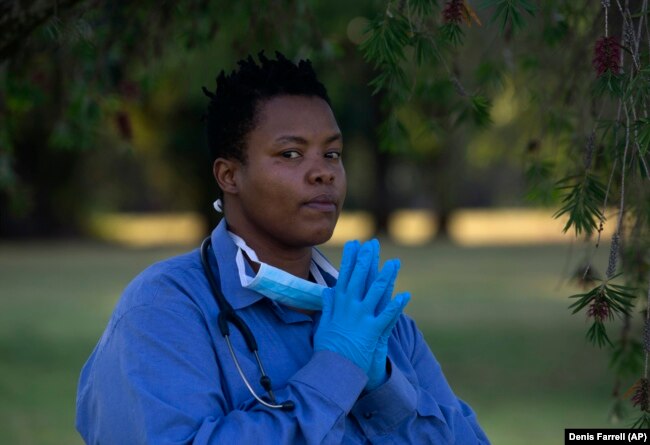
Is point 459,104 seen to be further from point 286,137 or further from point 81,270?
point 81,270

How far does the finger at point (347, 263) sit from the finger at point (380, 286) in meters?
0.06

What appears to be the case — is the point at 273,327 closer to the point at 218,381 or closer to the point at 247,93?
the point at 218,381

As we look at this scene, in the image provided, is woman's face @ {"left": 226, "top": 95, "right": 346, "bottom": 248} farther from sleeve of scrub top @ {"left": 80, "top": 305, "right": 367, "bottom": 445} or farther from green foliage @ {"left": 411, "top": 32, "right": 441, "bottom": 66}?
green foliage @ {"left": 411, "top": 32, "right": 441, "bottom": 66}

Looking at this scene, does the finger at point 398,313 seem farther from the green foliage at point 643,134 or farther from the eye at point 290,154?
the green foliage at point 643,134

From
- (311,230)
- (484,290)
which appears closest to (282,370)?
(311,230)

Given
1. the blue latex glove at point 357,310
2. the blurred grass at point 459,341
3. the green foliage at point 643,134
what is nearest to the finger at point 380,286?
the blue latex glove at point 357,310

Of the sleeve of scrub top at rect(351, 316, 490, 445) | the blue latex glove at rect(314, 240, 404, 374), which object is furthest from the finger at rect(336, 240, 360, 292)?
the sleeve of scrub top at rect(351, 316, 490, 445)

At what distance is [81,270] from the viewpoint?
24.3 meters

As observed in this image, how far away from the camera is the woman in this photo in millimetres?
2523

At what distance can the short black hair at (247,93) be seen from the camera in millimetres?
2895

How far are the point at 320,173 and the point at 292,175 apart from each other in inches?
2.7

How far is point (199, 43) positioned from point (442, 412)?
282 cm

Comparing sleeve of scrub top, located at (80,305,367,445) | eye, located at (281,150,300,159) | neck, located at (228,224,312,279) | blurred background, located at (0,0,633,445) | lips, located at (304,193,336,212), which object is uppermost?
blurred background, located at (0,0,633,445)

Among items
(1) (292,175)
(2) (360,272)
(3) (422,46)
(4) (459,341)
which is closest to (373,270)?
(2) (360,272)
